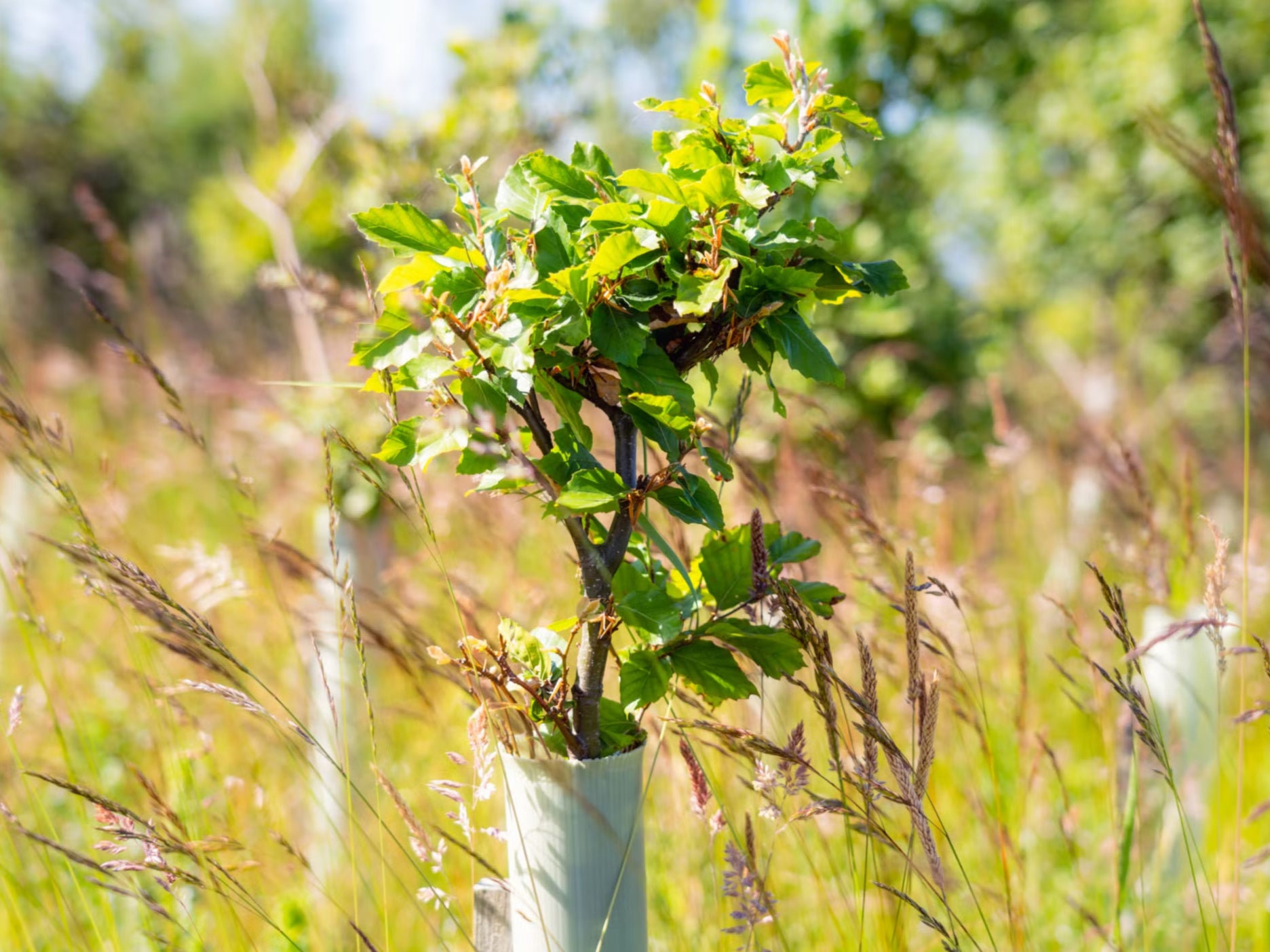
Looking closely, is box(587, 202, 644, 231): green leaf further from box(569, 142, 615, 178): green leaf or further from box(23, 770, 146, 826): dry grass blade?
box(23, 770, 146, 826): dry grass blade

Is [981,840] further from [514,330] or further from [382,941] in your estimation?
[514,330]

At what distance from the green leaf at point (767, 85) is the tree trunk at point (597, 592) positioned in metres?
0.27

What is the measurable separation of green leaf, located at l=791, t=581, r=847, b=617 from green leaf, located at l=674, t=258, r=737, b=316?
295 mm

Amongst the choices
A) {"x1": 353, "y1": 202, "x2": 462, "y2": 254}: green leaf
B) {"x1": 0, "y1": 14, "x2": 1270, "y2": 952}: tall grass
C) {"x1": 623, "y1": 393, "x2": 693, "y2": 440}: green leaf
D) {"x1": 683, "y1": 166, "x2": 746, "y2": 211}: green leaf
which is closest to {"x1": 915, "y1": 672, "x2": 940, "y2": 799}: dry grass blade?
{"x1": 0, "y1": 14, "x2": 1270, "y2": 952}: tall grass

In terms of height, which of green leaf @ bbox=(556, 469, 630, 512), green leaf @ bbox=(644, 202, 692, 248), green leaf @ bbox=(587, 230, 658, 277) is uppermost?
green leaf @ bbox=(644, 202, 692, 248)

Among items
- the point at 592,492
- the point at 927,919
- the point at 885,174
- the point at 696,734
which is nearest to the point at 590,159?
the point at 592,492

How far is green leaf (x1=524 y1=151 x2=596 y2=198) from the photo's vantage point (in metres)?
0.65

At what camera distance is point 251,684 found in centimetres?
209

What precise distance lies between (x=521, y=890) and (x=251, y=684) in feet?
5.14

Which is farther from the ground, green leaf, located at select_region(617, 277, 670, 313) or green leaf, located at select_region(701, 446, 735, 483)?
green leaf, located at select_region(617, 277, 670, 313)

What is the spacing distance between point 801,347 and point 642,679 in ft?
0.96

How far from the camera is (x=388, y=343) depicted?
64cm

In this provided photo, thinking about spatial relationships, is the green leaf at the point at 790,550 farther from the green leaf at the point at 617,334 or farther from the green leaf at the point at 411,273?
the green leaf at the point at 411,273

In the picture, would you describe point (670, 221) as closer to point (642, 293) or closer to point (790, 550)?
point (642, 293)
